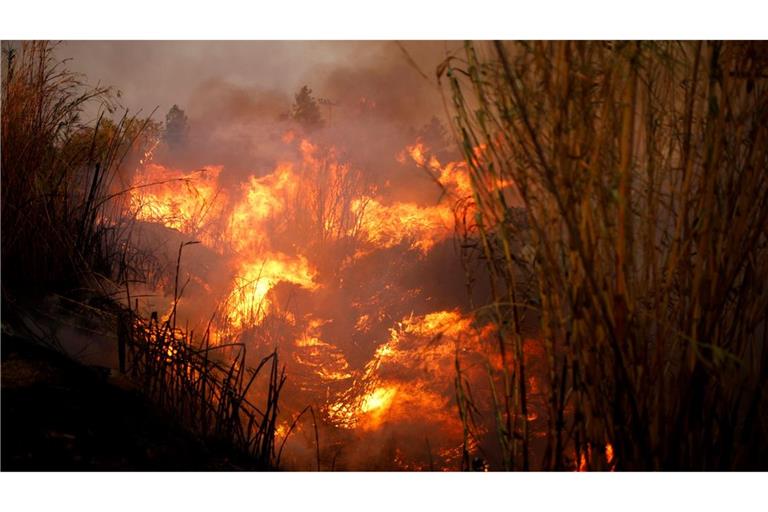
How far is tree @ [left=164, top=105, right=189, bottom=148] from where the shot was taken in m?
3.18

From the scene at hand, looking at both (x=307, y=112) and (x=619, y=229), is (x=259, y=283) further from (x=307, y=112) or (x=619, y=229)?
(x=619, y=229)

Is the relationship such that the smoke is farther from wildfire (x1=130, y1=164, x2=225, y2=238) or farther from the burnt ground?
the burnt ground

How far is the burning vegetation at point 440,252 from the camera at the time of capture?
112cm

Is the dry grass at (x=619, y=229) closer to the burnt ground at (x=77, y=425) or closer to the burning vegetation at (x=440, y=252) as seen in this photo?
the burning vegetation at (x=440, y=252)

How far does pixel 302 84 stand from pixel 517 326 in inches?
A: 83.1

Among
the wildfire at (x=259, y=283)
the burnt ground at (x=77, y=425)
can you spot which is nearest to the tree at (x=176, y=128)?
the wildfire at (x=259, y=283)

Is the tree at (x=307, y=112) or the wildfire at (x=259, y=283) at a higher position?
the tree at (x=307, y=112)

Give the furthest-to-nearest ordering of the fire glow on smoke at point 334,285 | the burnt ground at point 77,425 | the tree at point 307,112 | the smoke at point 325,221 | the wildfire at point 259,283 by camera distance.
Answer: the wildfire at point 259,283 → the tree at point 307,112 → the fire glow on smoke at point 334,285 → the smoke at point 325,221 → the burnt ground at point 77,425

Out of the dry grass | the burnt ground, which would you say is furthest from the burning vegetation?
the burnt ground

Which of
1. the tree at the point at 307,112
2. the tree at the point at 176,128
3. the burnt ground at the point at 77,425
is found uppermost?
the tree at the point at 307,112

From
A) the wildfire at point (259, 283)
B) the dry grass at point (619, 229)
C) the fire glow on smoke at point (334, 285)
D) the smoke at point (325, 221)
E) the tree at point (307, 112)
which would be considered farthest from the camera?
the wildfire at point (259, 283)

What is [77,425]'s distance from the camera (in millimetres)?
1368

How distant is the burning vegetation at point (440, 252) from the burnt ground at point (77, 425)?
0.22 meters

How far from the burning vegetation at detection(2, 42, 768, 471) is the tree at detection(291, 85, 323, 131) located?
2 centimetres
